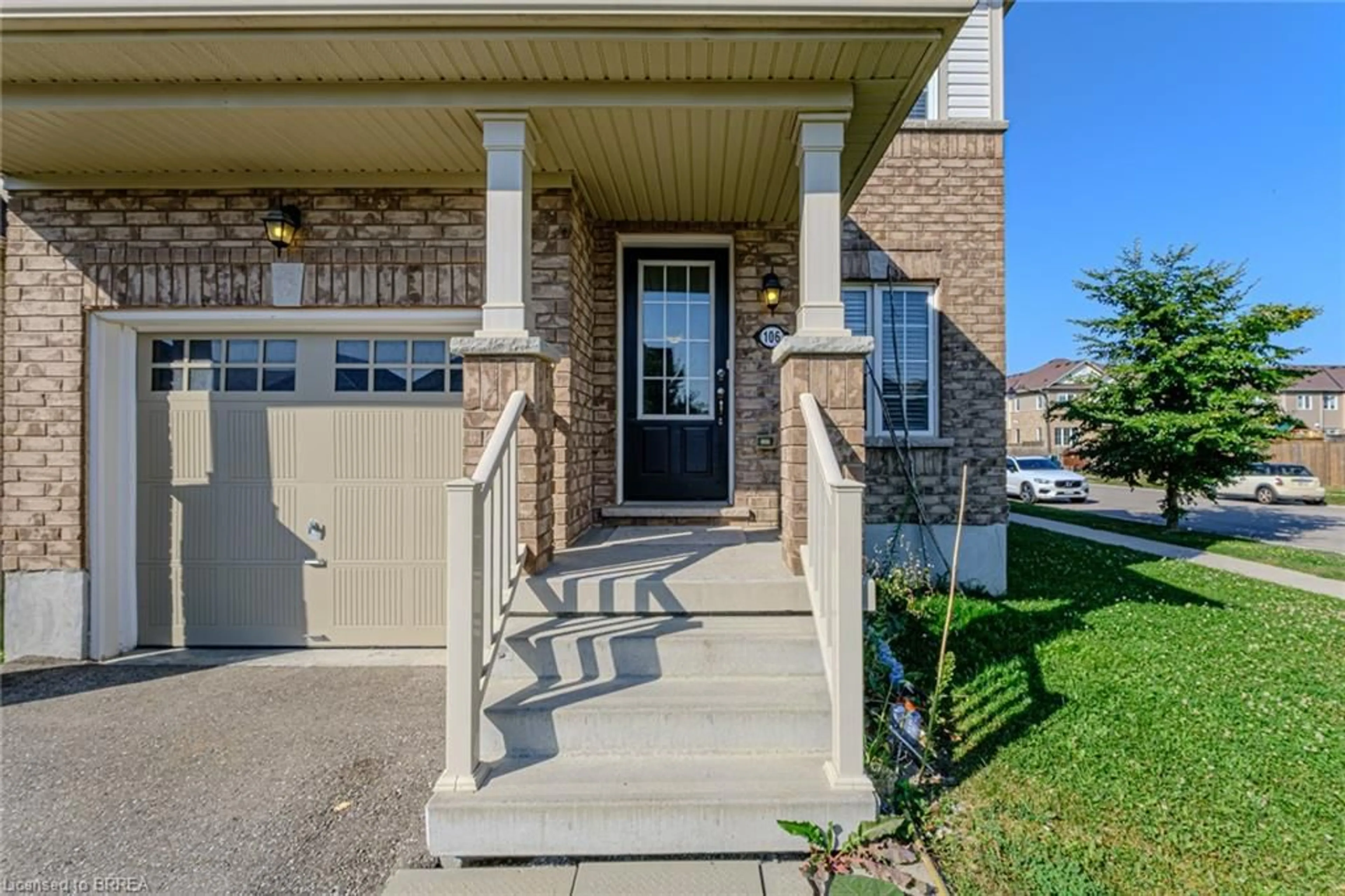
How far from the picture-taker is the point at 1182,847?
2213 mm

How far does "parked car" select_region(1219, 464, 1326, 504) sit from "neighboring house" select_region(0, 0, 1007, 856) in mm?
16443

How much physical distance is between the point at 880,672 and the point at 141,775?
3.36m

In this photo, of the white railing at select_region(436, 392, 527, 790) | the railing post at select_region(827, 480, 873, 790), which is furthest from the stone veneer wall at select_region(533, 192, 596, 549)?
the railing post at select_region(827, 480, 873, 790)

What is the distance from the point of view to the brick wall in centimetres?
548

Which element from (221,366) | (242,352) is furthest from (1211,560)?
(221,366)

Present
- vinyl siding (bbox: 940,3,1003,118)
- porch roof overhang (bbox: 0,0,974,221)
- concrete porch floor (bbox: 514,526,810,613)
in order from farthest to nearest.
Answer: vinyl siding (bbox: 940,3,1003,118), concrete porch floor (bbox: 514,526,810,613), porch roof overhang (bbox: 0,0,974,221)

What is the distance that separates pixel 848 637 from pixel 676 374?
2.95 m

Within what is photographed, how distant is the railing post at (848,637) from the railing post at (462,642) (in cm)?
130

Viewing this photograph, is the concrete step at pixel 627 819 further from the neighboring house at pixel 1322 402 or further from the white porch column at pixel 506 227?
the neighboring house at pixel 1322 402

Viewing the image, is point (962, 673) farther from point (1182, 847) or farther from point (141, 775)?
point (141, 775)

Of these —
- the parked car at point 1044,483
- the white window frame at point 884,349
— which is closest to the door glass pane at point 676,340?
the white window frame at point 884,349

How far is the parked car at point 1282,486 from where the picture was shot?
1617cm

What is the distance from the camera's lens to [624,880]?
82.4 inches

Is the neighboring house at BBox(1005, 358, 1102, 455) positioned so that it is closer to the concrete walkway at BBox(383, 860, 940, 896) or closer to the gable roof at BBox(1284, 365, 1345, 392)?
the gable roof at BBox(1284, 365, 1345, 392)
